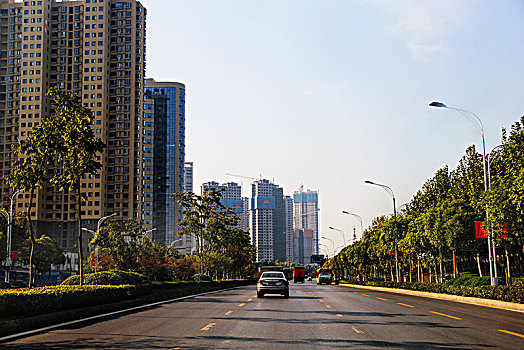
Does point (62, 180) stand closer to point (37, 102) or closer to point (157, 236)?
point (37, 102)

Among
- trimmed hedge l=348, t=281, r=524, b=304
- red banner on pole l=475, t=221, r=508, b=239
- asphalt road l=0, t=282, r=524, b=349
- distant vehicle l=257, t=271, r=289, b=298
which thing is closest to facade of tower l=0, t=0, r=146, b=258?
trimmed hedge l=348, t=281, r=524, b=304

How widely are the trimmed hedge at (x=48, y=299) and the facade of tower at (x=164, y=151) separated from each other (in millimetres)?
130281

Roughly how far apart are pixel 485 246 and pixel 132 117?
345ft

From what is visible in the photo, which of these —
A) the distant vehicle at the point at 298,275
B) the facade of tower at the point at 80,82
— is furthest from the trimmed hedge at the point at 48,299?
the facade of tower at the point at 80,82

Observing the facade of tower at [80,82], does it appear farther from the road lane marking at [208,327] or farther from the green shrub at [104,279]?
the road lane marking at [208,327]

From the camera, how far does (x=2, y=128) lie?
13462cm

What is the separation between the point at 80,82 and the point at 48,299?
426 feet

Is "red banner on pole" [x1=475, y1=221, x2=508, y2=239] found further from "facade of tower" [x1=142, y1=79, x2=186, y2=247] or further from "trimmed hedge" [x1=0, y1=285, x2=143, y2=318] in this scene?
"facade of tower" [x1=142, y1=79, x2=186, y2=247]

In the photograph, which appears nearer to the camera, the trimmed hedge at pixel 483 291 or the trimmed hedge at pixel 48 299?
the trimmed hedge at pixel 48 299

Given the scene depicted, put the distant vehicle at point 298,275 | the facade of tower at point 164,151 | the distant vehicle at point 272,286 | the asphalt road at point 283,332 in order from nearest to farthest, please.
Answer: the asphalt road at point 283,332 < the distant vehicle at point 272,286 < the distant vehicle at point 298,275 < the facade of tower at point 164,151

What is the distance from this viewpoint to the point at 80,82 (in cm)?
13738

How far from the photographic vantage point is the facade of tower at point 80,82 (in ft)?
427

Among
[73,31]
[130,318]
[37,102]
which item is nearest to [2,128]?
[37,102]

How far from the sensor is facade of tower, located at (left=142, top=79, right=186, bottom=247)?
158 meters
